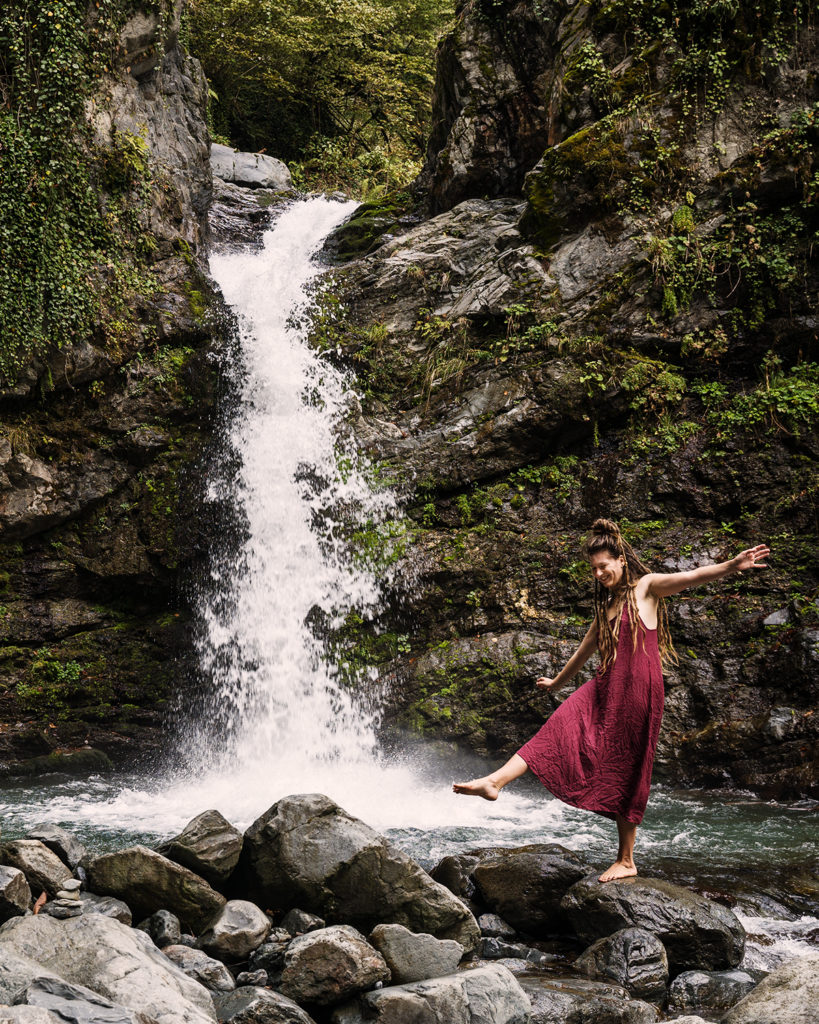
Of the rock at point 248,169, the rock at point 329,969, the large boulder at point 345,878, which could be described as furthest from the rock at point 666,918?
the rock at point 248,169

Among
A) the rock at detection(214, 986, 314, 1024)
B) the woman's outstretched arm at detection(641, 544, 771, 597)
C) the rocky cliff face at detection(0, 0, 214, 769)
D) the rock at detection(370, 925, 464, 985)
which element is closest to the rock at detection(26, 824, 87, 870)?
the rock at detection(214, 986, 314, 1024)

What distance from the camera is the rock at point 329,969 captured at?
341 centimetres

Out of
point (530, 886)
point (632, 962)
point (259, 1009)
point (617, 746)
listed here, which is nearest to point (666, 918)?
point (632, 962)

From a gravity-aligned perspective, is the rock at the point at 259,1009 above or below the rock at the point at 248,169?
below

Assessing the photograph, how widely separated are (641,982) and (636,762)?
3.55 ft

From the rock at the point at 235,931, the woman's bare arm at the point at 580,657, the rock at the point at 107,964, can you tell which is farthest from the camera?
the woman's bare arm at the point at 580,657

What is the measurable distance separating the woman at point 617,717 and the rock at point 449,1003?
3.76ft

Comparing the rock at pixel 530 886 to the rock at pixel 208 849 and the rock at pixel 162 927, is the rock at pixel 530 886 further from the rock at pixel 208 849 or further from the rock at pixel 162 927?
the rock at pixel 162 927

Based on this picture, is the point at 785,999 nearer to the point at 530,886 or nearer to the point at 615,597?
the point at 530,886

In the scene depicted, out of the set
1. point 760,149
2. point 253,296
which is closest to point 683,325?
point 760,149

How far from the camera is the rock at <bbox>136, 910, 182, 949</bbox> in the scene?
389 cm

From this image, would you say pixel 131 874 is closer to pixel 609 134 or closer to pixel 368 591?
pixel 368 591

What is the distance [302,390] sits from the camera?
1127cm

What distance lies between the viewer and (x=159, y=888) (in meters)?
4.11
